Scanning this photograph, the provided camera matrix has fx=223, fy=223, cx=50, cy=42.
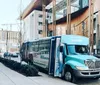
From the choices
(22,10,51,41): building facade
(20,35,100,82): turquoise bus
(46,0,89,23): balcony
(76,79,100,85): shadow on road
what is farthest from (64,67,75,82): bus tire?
(22,10,51,41): building facade

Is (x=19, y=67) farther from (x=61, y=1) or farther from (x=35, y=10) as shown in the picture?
(x=35, y=10)

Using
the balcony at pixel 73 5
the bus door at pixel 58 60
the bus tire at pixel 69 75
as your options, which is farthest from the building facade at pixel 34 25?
the bus tire at pixel 69 75

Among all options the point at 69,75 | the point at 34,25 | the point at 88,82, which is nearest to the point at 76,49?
the point at 69,75

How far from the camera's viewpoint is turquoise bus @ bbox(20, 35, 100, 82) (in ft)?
40.3

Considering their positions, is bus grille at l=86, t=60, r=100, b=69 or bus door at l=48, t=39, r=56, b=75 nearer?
bus grille at l=86, t=60, r=100, b=69

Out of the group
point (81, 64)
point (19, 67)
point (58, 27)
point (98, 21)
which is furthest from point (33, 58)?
point (58, 27)

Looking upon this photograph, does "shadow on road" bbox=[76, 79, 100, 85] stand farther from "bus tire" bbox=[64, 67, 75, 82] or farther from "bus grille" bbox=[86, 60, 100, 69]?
"bus grille" bbox=[86, 60, 100, 69]

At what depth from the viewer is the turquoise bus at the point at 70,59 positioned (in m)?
12.3

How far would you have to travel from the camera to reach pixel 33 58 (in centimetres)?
1989

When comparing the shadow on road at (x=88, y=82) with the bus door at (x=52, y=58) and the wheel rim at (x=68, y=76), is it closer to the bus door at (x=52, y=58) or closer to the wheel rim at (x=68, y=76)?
the wheel rim at (x=68, y=76)

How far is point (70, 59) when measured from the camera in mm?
13086

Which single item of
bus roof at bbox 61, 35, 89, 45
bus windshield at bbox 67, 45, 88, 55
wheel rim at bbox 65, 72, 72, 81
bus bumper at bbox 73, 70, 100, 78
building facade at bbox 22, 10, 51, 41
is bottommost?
wheel rim at bbox 65, 72, 72, 81

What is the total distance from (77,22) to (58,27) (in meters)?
8.07

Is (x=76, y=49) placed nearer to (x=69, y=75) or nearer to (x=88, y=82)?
(x=69, y=75)
